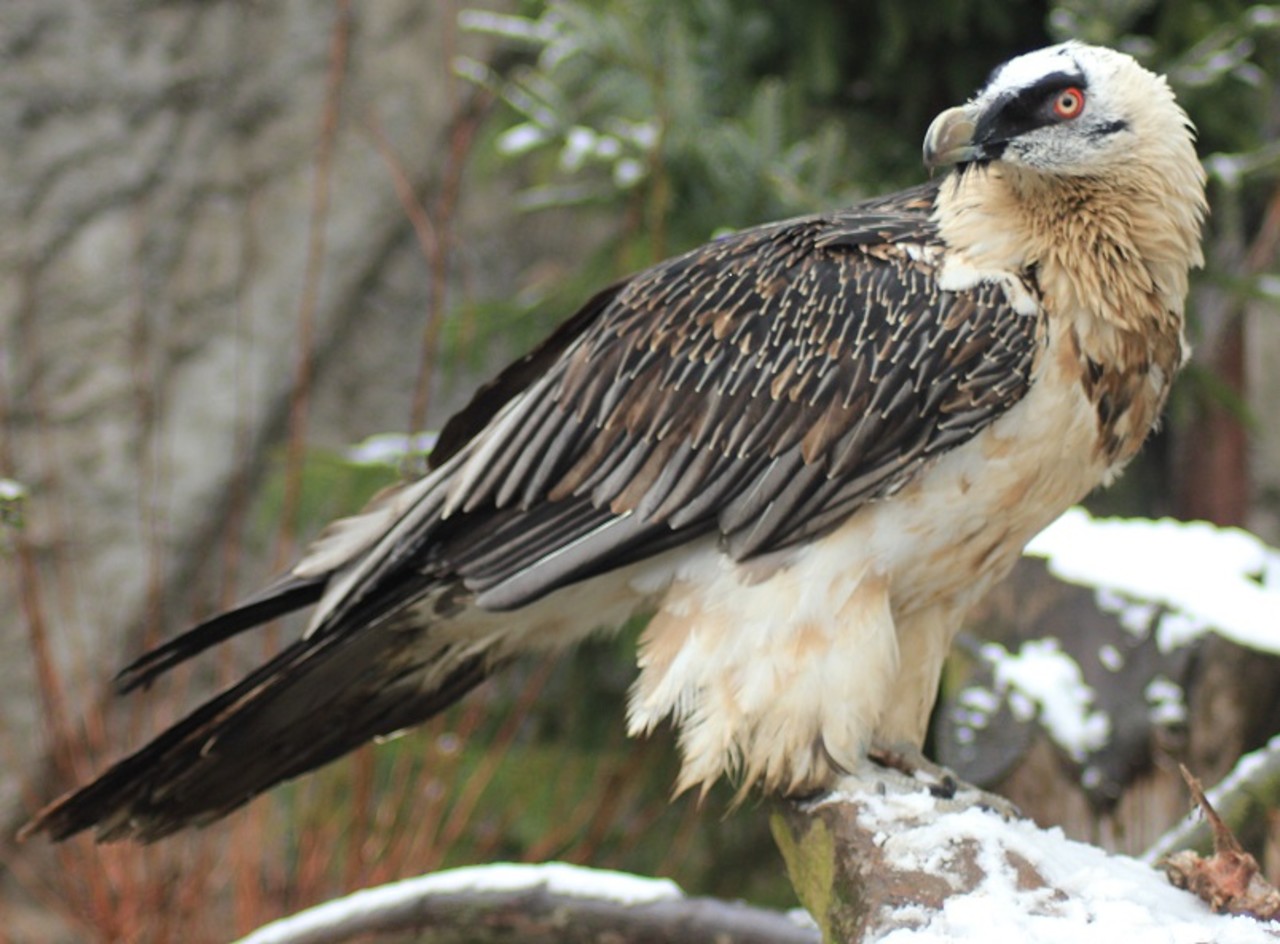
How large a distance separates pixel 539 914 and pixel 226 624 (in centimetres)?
77

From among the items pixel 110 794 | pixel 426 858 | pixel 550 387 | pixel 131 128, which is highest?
pixel 131 128

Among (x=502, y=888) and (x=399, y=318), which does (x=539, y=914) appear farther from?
(x=399, y=318)

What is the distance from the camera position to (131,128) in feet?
17.9

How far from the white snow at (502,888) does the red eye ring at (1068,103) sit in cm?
150

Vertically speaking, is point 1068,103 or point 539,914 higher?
point 1068,103

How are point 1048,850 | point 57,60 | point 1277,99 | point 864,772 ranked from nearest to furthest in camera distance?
point 1048,850
point 864,772
point 1277,99
point 57,60

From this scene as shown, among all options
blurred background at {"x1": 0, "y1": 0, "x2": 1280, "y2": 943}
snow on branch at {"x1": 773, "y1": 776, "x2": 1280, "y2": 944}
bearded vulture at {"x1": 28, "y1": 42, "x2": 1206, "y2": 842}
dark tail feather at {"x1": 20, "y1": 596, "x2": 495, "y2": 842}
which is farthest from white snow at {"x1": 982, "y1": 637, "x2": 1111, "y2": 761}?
dark tail feather at {"x1": 20, "y1": 596, "x2": 495, "y2": 842}

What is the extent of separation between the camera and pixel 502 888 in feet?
9.45

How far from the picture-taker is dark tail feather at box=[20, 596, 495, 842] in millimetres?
2697

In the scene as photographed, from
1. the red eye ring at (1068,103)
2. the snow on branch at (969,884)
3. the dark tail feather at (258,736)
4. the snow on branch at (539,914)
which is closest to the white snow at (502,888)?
the snow on branch at (539,914)

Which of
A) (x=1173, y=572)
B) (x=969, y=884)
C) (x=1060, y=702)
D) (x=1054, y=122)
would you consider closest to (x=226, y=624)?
(x=969, y=884)

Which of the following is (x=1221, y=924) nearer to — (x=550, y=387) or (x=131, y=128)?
(x=550, y=387)

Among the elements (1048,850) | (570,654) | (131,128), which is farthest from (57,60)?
(1048,850)

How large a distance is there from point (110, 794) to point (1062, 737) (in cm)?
202
